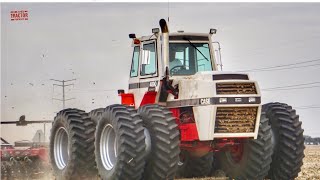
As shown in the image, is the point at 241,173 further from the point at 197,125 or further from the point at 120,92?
the point at 120,92

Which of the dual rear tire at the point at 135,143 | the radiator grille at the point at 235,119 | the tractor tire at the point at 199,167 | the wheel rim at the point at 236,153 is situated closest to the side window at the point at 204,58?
the radiator grille at the point at 235,119

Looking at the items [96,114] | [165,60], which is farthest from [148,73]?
[96,114]

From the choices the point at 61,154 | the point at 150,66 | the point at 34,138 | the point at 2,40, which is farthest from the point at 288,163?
the point at 34,138

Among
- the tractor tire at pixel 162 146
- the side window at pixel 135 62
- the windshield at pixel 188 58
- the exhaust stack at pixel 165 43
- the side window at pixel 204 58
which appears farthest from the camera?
the side window at pixel 135 62

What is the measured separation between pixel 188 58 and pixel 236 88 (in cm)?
199

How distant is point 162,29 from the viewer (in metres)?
16.2

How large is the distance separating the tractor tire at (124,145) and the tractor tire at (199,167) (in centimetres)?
439

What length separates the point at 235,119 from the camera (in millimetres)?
15492

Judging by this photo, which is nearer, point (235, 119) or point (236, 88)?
point (236, 88)

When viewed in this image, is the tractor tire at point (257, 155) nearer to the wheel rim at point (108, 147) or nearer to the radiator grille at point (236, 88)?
the radiator grille at point (236, 88)

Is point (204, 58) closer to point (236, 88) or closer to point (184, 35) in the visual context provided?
point (184, 35)

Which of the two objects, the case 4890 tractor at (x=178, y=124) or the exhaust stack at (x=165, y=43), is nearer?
the case 4890 tractor at (x=178, y=124)

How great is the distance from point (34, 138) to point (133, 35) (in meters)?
8.75

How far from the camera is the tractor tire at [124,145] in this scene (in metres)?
14.7
